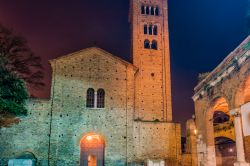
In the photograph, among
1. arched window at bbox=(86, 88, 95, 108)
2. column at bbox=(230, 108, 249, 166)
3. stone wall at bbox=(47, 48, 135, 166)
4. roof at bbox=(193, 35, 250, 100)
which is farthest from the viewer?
arched window at bbox=(86, 88, 95, 108)

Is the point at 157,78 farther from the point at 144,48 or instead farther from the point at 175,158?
the point at 175,158

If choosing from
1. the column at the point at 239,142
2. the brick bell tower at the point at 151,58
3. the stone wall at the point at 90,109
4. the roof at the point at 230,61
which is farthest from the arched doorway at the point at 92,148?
the column at the point at 239,142

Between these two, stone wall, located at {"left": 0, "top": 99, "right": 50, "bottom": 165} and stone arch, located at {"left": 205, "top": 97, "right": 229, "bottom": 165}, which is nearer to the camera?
stone arch, located at {"left": 205, "top": 97, "right": 229, "bottom": 165}

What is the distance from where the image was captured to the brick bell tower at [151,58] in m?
26.8

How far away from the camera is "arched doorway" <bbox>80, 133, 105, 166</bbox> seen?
70.6 ft

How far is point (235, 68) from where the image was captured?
13258 mm

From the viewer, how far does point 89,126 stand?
2173cm

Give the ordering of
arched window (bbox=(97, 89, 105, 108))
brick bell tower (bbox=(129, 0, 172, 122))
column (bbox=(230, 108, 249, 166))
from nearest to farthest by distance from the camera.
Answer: column (bbox=(230, 108, 249, 166)), arched window (bbox=(97, 89, 105, 108)), brick bell tower (bbox=(129, 0, 172, 122))

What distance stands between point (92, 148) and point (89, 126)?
71.1 inches

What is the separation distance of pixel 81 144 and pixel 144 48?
12.1 m

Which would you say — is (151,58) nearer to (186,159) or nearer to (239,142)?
(186,159)

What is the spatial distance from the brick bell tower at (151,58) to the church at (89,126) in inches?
138

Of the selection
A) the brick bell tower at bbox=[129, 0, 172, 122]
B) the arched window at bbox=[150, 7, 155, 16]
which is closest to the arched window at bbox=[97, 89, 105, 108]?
the brick bell tower at bbox=[129, 0, 172, 122]

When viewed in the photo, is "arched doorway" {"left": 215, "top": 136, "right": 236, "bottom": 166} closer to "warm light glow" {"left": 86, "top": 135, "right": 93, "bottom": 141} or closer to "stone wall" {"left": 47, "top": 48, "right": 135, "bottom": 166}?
"stone wall" {"left": 47, "top": 48, "right": 135, "bottom": 166}
